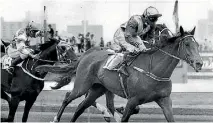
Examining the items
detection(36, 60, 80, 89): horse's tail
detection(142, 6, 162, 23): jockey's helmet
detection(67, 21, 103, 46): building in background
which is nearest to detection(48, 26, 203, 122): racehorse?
detection(142, 6, 162, 23): jockey's helmet

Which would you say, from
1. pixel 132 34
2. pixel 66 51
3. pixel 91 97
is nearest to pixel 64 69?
pixel 66 51

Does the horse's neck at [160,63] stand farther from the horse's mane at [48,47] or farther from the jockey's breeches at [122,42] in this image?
the horse's mane at [48,47]

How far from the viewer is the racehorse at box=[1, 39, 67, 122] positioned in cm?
1038

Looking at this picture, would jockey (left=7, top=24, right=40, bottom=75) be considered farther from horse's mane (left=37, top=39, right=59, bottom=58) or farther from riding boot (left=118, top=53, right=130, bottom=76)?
riding boot (left=118, top=53, right=130, bottom=76)

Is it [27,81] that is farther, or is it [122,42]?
[27,81]

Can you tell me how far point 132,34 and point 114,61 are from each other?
0.57 m

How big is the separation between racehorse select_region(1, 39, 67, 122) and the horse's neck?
2.45 m

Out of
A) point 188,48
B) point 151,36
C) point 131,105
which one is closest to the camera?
point 188,48

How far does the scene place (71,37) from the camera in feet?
58.8

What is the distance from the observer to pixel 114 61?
916 centimetres

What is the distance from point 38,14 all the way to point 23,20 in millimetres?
610

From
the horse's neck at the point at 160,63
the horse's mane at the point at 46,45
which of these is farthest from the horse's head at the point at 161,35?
the horse's mane at the point at 46,45

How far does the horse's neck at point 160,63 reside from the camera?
337 inches

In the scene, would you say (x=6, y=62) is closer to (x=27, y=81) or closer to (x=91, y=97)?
(x=27, y=81)
